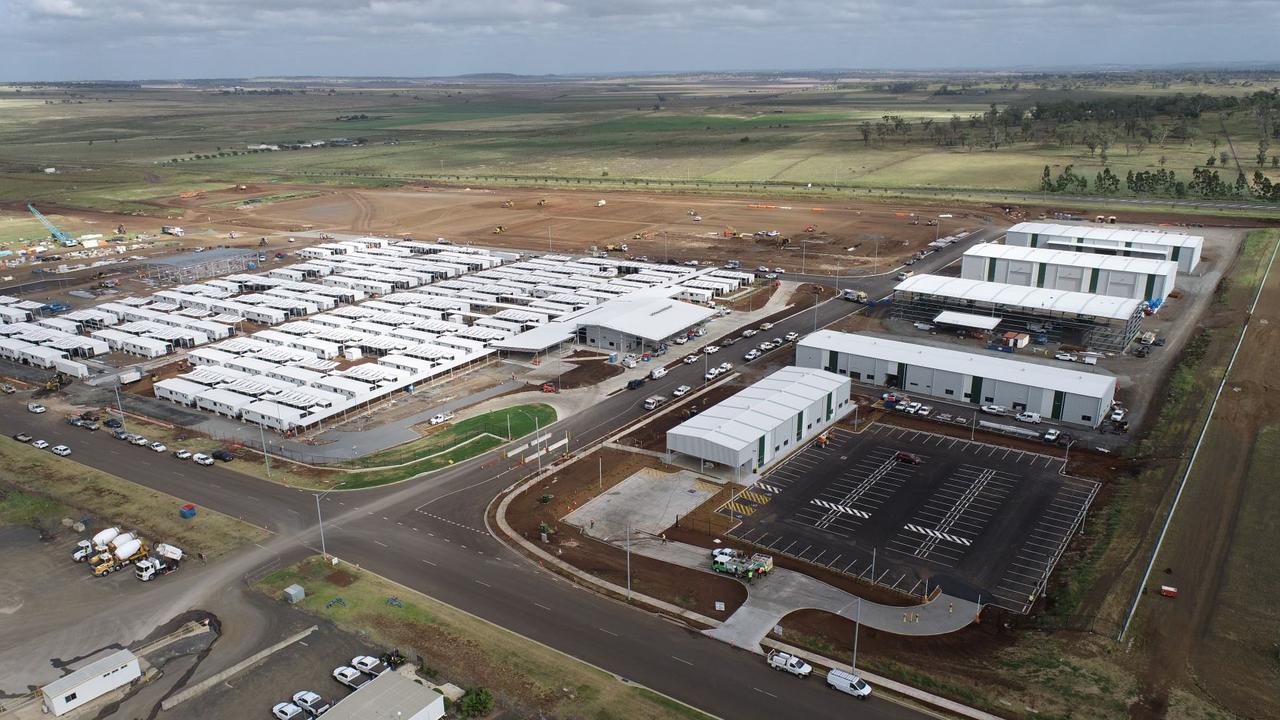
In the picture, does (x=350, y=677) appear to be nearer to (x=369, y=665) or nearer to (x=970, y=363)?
(x=369, y=665)

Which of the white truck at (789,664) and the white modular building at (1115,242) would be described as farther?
the white modular building at (1115,242)

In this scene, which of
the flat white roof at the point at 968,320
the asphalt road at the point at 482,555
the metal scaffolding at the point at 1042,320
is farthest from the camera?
the flat white roof at the point at 968,320

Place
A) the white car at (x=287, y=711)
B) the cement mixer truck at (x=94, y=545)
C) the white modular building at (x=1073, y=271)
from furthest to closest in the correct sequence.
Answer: the white modular building at (x=1073, y=271), the cement mixer truck at (x=94, y=545), the white car at (x=287, y=711)

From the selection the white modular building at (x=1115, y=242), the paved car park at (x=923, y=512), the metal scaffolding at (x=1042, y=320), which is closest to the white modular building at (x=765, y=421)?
the paved car park at (x=923, y=512)

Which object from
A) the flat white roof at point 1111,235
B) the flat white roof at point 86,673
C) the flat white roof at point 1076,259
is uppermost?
the flat white roof at point 1111,235

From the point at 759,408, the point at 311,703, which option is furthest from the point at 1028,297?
the point at 311,703

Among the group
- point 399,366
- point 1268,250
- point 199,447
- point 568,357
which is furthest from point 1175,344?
point 199,447

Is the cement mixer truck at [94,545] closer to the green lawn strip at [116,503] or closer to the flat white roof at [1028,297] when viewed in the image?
the green lawn strip at [116,503]
